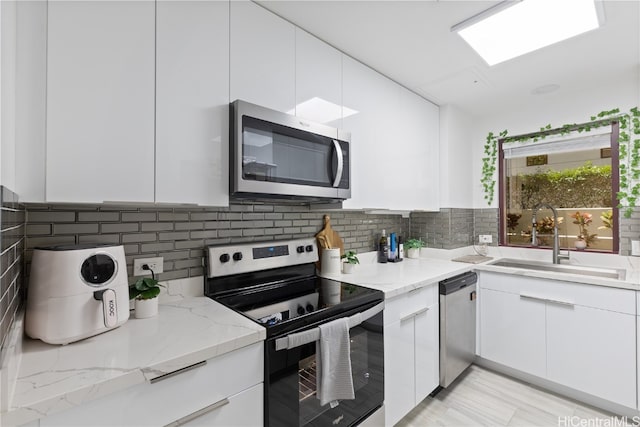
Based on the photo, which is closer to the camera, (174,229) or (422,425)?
(174,229)

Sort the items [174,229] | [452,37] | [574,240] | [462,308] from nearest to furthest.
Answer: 1. [174,229]
2. [452,37]
3. [462,308]
4. [574,240]

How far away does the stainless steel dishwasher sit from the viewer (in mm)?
2064

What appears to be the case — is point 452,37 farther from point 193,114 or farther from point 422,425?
point 422,425

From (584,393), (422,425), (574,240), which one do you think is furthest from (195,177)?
(574,240)

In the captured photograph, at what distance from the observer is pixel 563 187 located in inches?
106

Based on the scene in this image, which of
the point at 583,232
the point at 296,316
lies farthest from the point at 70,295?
the point at 583,232

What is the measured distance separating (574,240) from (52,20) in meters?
3.63

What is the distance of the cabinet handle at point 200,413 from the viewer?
34.9 inches

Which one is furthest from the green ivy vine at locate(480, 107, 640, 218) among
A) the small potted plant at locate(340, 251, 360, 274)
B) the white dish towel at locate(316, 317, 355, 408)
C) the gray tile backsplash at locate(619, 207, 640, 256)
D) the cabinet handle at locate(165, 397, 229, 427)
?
the cabinet handle at locate(165, 397, 229, 427)

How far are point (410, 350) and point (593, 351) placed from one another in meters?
1.28

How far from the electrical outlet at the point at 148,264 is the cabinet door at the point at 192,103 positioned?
1.27 feet

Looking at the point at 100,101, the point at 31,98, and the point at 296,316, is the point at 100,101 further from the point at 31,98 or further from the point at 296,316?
the point at 296,316

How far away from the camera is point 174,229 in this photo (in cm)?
147

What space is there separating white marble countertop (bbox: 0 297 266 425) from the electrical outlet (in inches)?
8.9
